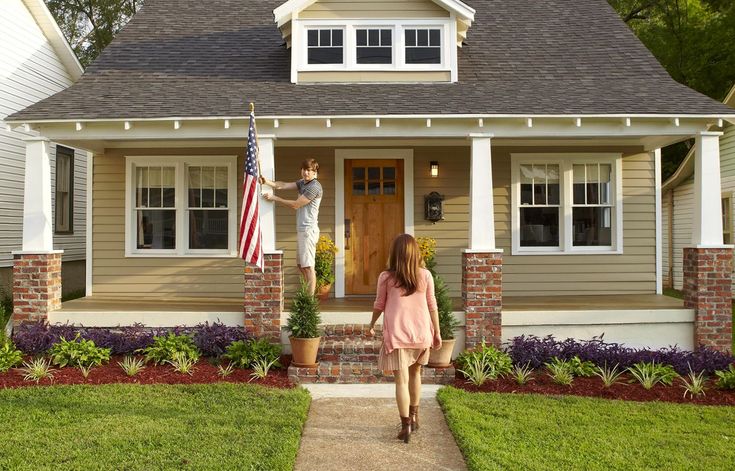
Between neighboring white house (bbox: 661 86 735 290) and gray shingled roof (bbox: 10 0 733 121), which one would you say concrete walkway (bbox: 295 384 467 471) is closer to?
gray shingled roof (bbox: 10 0 733 121)

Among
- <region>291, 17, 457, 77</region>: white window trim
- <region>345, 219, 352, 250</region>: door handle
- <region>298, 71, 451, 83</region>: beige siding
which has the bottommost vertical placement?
<region>345, 219, 352, 250</region>: door handle

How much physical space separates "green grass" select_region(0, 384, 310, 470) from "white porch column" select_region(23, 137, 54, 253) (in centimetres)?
241

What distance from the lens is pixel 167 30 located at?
10.6 meters

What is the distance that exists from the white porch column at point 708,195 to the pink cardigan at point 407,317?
15.7ft

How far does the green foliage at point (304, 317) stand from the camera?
6.98 meters

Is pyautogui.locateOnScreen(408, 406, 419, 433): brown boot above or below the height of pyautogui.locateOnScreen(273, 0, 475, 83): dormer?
below

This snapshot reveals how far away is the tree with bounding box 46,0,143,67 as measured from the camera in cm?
2395

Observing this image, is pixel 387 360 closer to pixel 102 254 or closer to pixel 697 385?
pixel 697 385

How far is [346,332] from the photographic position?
7.79m

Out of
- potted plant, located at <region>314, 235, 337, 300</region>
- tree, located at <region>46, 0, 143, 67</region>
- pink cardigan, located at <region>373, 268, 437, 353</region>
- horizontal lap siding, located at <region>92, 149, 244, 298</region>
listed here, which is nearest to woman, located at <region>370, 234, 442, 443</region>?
pink cardigan, located at <region>373, 268, 437, 353</region>

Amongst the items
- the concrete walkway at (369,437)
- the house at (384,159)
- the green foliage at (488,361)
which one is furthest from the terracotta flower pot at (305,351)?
the green foliage at (488,361)

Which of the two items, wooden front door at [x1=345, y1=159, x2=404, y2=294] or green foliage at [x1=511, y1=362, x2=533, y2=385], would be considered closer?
green foliage at [x1=511, y1=362, x2=533, y2=385]

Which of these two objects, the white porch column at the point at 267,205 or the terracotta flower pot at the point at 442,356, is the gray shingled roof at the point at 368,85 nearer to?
the white porch column at the point at 267,205

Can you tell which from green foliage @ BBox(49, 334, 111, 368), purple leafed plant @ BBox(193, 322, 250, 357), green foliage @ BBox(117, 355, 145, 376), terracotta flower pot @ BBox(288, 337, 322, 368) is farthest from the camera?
purple leafed plant @ BBox(193, 322, 250, 357)
